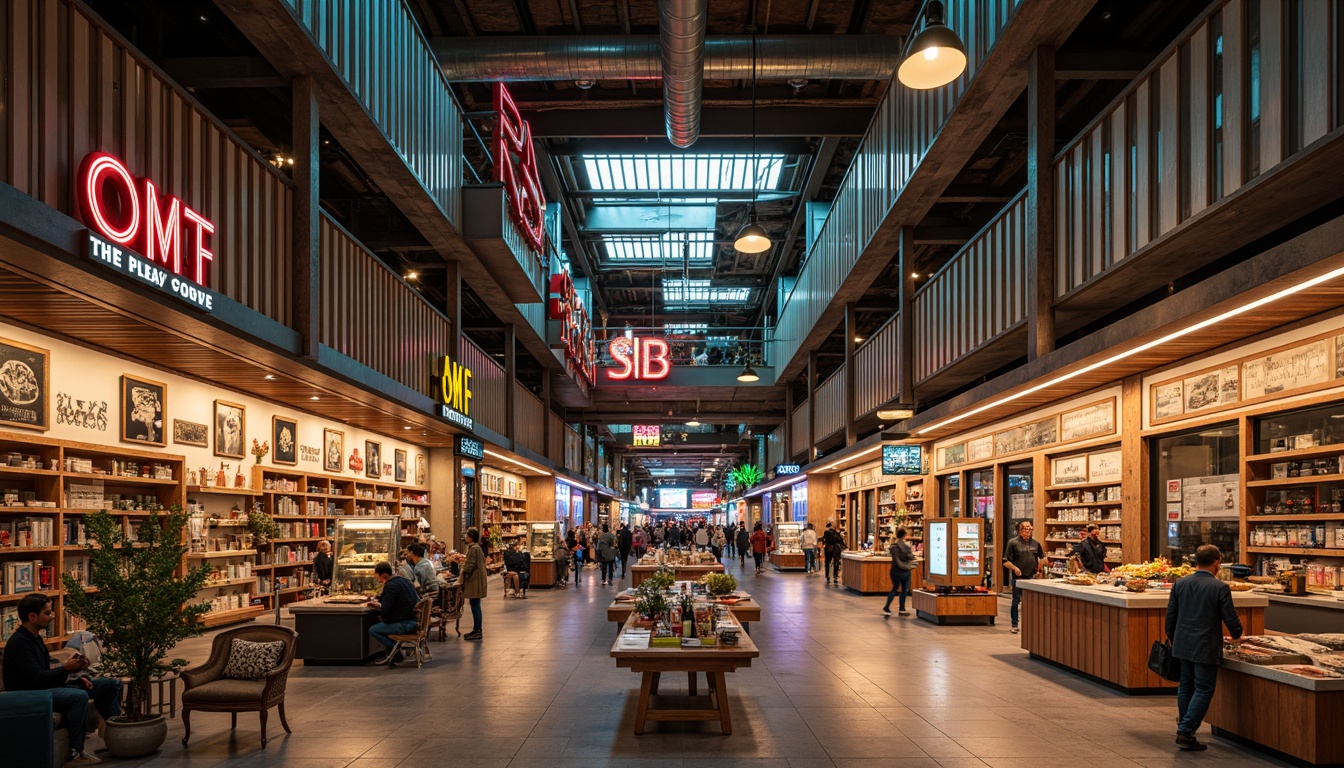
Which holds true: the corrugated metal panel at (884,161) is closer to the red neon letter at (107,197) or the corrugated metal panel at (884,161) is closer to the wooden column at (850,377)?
the wooden column at (850,377)

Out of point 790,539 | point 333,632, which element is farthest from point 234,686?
point 790,539

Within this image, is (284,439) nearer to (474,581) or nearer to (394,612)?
(474,581)

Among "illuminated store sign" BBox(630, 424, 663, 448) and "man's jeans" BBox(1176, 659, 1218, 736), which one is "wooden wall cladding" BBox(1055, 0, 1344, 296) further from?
"illuminated store sign" BBox(630, 424, 663, 448)

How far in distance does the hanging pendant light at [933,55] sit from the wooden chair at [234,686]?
7138 mm

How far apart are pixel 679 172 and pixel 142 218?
600 inches

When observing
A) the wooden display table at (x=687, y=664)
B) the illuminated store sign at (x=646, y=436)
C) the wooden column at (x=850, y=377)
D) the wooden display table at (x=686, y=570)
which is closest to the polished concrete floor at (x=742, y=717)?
the wooden display table at (x=687, y=664)

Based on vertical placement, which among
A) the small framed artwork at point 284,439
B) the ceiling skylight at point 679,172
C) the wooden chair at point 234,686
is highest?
the ceiling skylight at point 679,172

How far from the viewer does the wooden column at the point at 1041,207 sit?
11422 mm

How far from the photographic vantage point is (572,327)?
26594mm

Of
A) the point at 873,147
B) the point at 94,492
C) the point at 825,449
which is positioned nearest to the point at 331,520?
the point at 94,492

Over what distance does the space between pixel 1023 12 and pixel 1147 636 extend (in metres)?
6.45

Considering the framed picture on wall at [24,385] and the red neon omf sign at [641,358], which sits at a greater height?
the red neon omf sign at [641,358]

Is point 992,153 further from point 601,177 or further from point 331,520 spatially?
point 331,520

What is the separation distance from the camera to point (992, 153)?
56.0 feet
